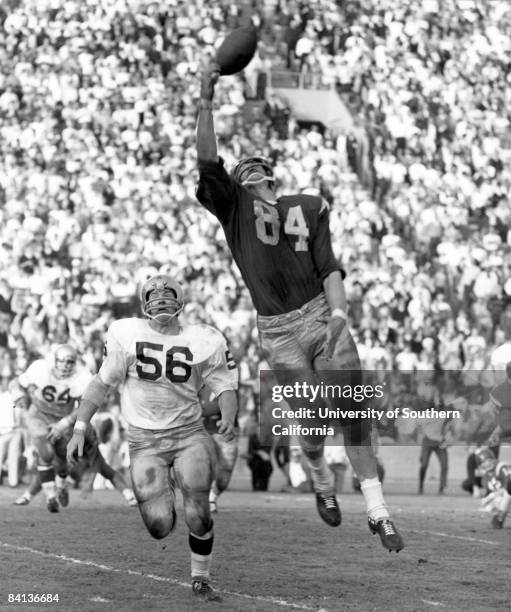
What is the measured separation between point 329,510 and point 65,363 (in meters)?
5.08

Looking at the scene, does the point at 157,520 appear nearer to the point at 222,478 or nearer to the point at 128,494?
the point at 222,478

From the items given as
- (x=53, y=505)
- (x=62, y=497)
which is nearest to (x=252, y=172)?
(x=53, y=505)

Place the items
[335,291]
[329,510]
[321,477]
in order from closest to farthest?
[335,291], [329,510], [321,477]

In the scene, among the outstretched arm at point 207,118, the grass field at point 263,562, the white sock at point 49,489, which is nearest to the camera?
the outstretched arm at point 207,118

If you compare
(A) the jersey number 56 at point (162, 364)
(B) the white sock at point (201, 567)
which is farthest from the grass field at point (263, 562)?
(A) the jersey number 56 at point (162, 364)

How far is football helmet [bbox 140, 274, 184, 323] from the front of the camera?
7789 mm

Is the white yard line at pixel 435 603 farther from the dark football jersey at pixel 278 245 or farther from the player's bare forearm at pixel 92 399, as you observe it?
the player's bare forearm at pixel 92 399

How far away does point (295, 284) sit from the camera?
7.83 metres

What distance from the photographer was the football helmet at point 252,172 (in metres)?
7.99

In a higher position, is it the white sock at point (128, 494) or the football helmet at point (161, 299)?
the football helmet at point (161, 299)

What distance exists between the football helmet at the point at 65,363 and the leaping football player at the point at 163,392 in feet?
16.4

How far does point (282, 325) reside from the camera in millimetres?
7863

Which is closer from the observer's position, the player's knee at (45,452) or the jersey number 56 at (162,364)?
the jersey number 56 at (162,364)

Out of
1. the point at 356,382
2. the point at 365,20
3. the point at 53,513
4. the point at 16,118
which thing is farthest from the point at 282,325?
the point at 365,20
